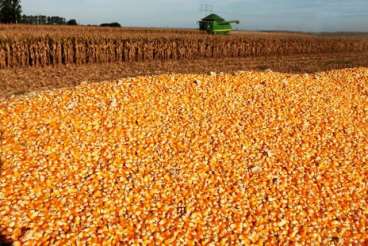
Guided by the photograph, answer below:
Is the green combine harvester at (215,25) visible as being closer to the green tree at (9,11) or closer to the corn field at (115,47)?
the corn field at (115,47)

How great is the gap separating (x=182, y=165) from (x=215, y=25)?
36.6 m

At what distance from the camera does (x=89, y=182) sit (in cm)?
648

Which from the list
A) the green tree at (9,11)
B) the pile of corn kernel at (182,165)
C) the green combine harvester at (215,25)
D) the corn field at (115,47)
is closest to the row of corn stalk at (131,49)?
the corn field at (115,47)

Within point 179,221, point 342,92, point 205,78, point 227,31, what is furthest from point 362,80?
point 227,31

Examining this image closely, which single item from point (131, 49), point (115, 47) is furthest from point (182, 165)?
point (131, 49)

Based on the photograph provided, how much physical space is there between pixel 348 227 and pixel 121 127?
4661 mm

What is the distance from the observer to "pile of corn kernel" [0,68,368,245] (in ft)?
18.8

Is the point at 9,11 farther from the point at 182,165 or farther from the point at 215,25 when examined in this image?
the point at 182,165

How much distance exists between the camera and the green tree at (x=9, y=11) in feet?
185

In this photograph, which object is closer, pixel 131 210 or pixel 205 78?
pixel 131 210

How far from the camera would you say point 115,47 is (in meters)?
26.7

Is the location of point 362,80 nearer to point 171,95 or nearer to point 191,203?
point 171,95

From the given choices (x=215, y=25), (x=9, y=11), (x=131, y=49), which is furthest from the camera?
(x=9, y=11)

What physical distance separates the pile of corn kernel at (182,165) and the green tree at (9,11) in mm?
54095
